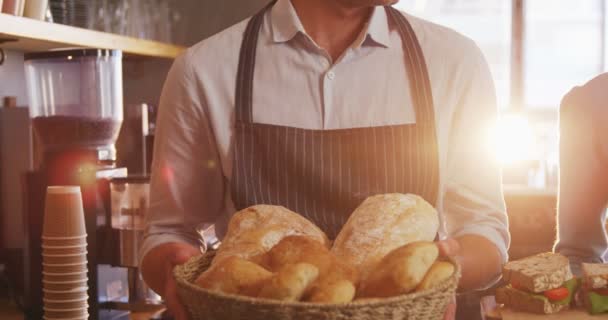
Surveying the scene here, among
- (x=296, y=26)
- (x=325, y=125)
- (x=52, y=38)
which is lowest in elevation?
(x=325, y=125)

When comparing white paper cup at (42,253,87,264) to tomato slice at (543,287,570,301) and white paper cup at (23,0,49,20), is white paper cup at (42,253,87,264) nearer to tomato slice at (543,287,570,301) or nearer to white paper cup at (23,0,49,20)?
tomato slice at (543,287,570,301)

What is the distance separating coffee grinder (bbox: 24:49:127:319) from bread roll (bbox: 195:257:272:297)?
1.24m

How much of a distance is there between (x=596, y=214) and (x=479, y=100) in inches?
23.3

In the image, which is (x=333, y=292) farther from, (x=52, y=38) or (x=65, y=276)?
(x=52, y=38)

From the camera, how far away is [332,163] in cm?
140

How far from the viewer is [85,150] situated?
2.29m

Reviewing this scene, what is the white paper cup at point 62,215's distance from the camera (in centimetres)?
151

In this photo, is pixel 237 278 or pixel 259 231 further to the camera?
pixel 259 231

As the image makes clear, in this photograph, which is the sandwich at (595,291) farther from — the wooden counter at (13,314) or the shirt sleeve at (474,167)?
the wooden counter at (13,314)

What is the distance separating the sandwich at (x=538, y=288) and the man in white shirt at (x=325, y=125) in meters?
0.23

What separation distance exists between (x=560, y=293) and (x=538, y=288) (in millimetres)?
65

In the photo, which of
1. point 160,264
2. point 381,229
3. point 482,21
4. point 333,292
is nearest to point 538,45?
point 482,21

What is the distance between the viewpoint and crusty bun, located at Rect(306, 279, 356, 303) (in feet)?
2.50

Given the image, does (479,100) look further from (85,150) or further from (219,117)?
(85,150)
